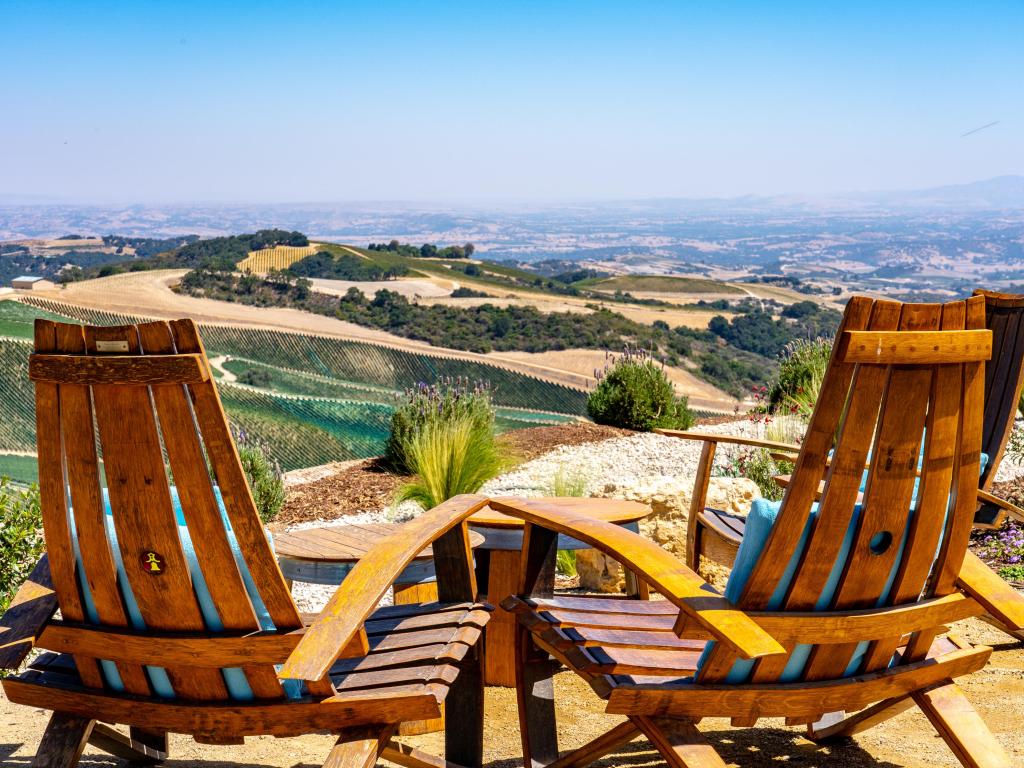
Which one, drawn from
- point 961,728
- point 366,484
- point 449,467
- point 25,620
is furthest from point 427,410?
point 961,728

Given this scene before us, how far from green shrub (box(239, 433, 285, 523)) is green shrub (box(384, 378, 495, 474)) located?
105cm

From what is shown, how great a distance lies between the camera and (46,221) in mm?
197125

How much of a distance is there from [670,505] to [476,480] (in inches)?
73.9

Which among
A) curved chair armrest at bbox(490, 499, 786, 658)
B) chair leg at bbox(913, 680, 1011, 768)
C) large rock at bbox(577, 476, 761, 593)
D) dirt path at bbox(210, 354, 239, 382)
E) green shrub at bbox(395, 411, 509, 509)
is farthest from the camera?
dirt path at bbox(210, 354, 239, 382)

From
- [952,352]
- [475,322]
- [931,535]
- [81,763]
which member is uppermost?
[952,352]

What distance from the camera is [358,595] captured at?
6.29 ft

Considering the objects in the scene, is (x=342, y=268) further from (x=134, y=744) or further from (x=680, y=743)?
(x=680, y=743)

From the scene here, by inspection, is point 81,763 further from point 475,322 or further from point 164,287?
point 164,287

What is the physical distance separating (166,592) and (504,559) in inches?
67.3

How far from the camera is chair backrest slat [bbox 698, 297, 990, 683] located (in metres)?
1.80

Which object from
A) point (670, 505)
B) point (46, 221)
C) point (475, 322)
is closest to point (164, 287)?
point (475, 322)

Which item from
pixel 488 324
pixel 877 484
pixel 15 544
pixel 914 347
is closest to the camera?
pixel 914 347

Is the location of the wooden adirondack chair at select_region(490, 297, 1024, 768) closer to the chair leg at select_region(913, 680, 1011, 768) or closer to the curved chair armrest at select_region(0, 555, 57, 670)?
the chair leg at select_region(913, 680, 1011, 768)

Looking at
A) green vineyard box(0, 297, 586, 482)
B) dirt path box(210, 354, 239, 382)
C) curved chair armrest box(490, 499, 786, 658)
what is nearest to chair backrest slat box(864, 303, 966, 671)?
curved chair armrest box(490, 499, 786, 658)
